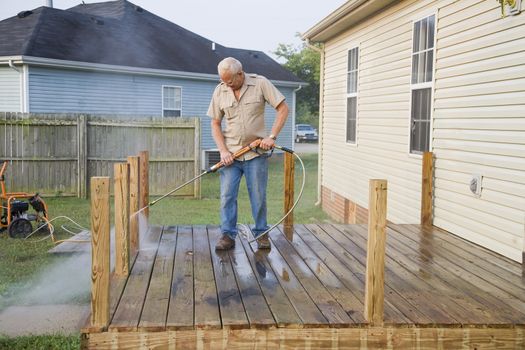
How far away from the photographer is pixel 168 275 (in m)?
4.12

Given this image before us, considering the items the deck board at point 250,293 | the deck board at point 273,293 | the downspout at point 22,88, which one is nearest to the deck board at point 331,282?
the deck board at point 273,293

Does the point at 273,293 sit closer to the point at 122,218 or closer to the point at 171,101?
the point at 122,218

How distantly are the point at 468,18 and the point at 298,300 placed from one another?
135 inches

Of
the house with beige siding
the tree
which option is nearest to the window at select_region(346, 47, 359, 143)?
the house with beige siding

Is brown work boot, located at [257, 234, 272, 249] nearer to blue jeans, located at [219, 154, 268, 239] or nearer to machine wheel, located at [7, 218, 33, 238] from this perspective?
blue jeans, located at [219, 154, 268, 239]

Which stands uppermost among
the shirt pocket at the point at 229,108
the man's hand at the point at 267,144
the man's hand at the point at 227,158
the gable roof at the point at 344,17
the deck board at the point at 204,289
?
the gable roof at the point at 344,17

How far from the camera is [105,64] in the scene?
1530cm

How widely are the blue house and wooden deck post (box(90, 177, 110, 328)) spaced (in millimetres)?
12276

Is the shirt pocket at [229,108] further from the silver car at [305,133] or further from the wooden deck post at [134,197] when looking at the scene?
the silver car at [305,133]

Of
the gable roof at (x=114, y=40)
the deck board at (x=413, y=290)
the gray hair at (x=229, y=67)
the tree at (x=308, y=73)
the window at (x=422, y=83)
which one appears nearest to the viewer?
the deck board at (x=413, y=290)

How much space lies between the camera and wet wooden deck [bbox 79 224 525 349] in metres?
3.12

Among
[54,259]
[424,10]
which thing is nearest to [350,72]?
[424,10]

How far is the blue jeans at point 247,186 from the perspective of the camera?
480cm

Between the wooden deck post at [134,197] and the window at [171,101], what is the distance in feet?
42.5
